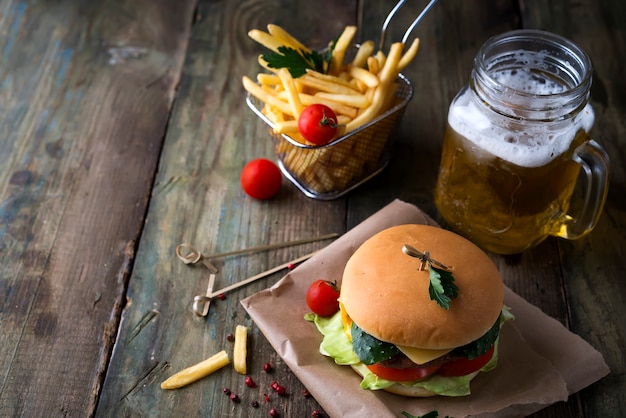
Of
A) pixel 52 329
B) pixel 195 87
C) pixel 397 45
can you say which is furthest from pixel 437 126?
pixel 52 329

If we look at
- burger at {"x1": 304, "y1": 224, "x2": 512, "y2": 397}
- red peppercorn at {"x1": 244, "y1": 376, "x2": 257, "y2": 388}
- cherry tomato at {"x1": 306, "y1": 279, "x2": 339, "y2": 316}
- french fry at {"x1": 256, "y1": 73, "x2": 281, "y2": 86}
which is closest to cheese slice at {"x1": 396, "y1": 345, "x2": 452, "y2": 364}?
burger at {"x1": 304, "y1": 224, "x2": 512, "y2": 397}

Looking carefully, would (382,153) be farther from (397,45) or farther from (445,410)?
(445,410)

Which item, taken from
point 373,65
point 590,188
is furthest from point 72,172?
point 590,188

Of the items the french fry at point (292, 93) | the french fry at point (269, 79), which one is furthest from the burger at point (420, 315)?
the french fry at point (269, 79)

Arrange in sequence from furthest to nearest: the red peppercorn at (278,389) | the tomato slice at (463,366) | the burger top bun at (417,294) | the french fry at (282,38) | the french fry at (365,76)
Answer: the french fry at (282,38), the french fry at (365,76), the red peppercorn at (278,389), the tomato slice at (463,366), the burger top bun at (417,294)

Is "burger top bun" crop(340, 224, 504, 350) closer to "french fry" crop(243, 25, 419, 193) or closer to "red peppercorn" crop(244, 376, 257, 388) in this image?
"red peppercorn" crop(244, 376, 257, 388)

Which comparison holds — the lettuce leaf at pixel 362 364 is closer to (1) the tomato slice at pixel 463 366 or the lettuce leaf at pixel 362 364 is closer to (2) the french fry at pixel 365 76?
(1) the tomato slice at pixel 463 366
